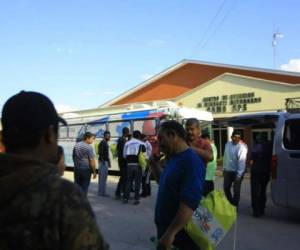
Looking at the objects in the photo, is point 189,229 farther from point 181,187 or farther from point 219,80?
point 219,80

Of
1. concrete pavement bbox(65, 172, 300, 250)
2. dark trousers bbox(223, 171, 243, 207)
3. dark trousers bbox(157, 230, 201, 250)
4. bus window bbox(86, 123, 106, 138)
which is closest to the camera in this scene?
dark trousers bbox(157, 230, 201, 250)

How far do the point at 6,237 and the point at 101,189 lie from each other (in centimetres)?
1284

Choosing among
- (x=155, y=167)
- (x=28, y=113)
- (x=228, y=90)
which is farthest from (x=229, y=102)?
(x=28, y=113)

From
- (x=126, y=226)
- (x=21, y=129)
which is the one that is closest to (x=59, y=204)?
(x=21, y=129)

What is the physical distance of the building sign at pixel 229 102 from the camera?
2623cm

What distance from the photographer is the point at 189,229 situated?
3.68 m

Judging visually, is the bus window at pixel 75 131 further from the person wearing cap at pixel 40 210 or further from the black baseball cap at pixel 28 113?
the person wearing cap at pixel 40 210

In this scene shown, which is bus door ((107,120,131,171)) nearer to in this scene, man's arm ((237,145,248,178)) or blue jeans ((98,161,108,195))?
blue jeans ((98,161,108,195))

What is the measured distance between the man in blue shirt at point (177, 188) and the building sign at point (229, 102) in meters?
22.6

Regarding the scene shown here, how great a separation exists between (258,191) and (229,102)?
17.1 metres

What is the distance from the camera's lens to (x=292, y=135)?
9859mm

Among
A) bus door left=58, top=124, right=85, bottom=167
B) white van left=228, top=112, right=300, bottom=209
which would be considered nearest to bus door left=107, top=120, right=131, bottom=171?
bus door left=58, top=124, right=85, bottom=167

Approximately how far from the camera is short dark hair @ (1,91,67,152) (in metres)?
1.92

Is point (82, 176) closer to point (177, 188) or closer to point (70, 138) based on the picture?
point (177, 188)
